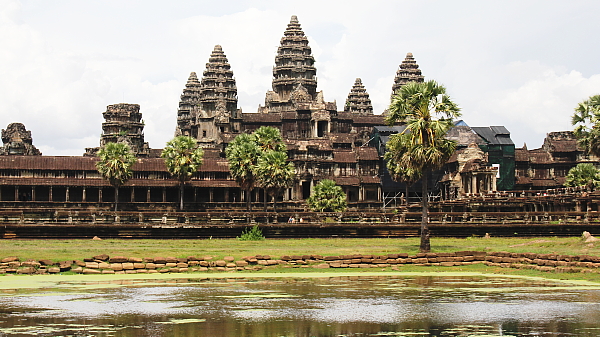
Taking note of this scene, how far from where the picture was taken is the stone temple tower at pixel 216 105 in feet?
430

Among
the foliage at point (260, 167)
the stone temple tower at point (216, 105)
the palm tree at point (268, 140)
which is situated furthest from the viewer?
the stone temple tower at point (216, 105)

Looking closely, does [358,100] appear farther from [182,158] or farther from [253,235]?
[253,235]

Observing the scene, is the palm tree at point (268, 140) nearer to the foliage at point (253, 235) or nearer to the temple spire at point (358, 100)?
the foliage at point (253, 235)

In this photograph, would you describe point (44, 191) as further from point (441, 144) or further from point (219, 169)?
point (441, 144)

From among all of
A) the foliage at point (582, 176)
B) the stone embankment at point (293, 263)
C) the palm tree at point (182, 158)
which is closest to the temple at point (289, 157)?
the palm tree at point (182, 158)

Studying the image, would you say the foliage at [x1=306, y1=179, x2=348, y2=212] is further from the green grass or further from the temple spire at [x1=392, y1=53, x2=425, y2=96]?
the temple spire at [x1=392, y1=53, x2=425, y2=96]

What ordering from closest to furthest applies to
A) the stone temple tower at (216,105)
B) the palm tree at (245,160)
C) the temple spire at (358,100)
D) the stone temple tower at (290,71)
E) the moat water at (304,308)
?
the moat water at (304,308) < the palm tree at (245,160) < the stone temple tower at (216,105) < the stone temple tower at (290,71) < the temple spire at (358,100)

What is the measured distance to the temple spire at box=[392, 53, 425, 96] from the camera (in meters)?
164

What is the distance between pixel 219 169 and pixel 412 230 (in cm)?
4761

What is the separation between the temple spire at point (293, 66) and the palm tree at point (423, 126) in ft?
315

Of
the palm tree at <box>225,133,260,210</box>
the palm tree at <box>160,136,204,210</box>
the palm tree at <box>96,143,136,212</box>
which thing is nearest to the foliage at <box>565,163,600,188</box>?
the palm tree at <box>225,133,260,210</box>

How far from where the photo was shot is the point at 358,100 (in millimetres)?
171250

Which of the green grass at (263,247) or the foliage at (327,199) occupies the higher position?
the foliage at (327,199)

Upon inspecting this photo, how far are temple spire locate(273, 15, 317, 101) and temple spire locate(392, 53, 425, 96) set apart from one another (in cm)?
2463
